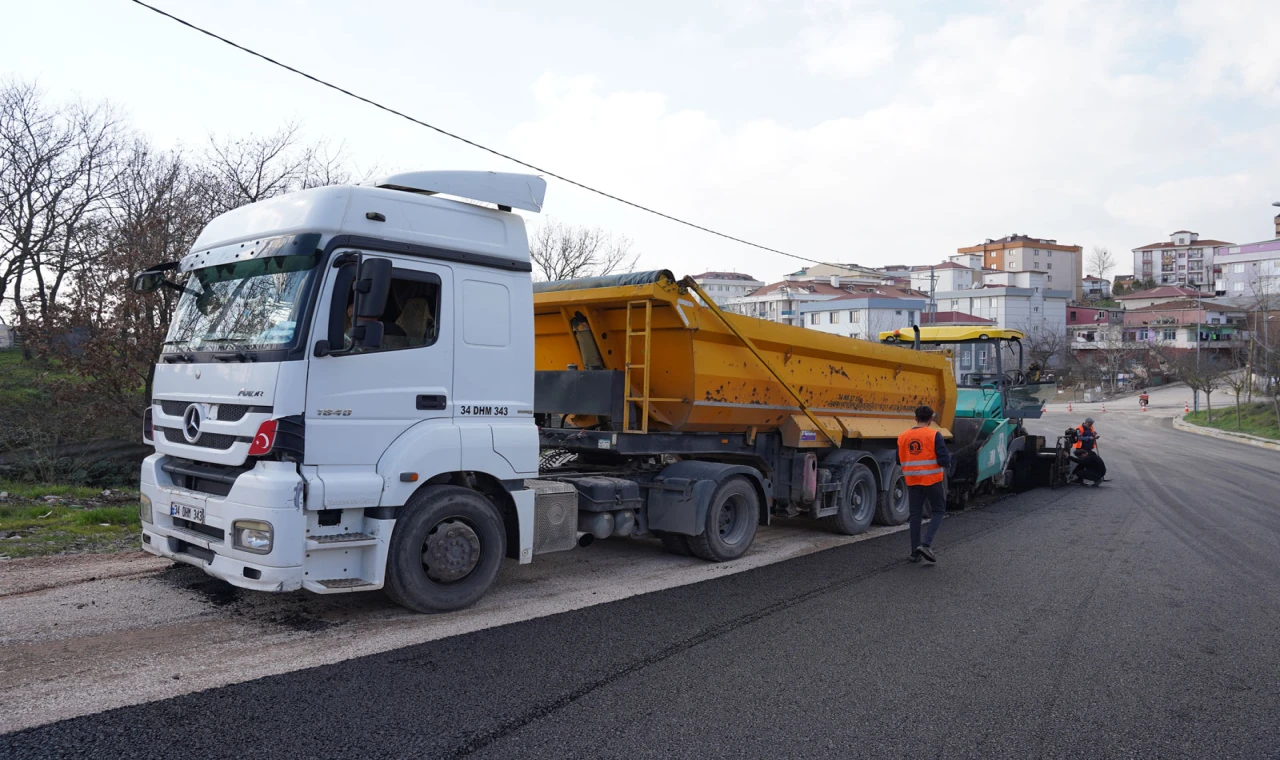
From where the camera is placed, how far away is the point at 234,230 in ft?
19.7

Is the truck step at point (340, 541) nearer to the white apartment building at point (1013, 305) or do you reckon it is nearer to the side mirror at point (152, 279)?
the side mirror at point (152, 279)

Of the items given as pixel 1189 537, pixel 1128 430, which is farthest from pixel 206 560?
pixel 1128 430

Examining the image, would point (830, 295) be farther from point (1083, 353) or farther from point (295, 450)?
point (295, 450)

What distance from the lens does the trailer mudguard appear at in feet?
25.1

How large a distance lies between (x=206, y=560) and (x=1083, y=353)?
86.8 metres

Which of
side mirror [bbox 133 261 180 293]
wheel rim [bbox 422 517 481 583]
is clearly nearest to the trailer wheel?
wheel rim [bbox 422 517 481 583]

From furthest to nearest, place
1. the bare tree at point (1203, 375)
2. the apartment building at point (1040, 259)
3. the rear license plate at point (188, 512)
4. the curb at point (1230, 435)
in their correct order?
the apartment building at point (1040, 259), the bare tree at point (1203, 375), the curb at point (1230, 435), the rear license plate at point (188, 512)

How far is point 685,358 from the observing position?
7699 millimetres

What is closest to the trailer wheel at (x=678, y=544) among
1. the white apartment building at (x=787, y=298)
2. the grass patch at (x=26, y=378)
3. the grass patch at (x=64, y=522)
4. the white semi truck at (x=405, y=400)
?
the white semi truck at (x=405, y=400)

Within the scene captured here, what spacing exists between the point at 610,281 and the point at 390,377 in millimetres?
2740

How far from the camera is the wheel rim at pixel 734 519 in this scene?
328 inches

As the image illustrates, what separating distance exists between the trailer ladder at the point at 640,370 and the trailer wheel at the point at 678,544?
1183 millimetres

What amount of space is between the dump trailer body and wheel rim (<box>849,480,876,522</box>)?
95cm

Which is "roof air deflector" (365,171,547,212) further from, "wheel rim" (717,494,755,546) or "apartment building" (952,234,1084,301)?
"apartment building" (952,234,1084,301)
